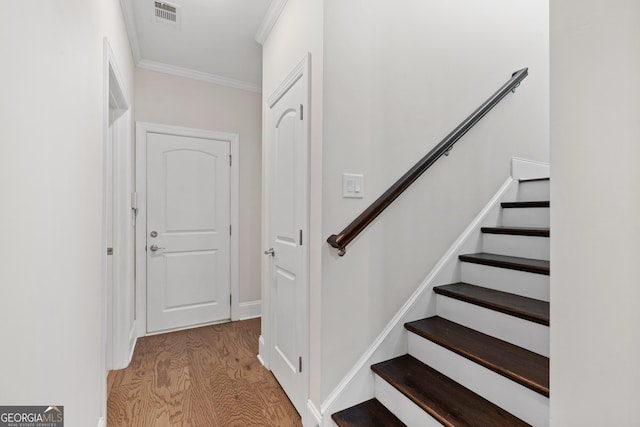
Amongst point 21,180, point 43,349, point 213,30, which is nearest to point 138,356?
point 43,349

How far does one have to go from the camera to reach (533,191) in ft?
7.24

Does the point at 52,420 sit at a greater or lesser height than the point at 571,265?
lesser

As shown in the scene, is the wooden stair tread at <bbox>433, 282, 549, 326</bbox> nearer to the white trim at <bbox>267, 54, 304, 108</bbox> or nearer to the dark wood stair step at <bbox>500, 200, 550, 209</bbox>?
the dark wood stair step at <bbox>500, 200, 550, 209</bbox>

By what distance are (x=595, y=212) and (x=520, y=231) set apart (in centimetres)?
132

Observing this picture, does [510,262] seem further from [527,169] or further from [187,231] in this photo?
[187,231]

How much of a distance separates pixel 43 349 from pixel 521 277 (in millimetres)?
2112

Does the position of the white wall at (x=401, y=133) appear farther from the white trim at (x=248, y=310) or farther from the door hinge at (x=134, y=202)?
the door hinge at (x=134, y=202)

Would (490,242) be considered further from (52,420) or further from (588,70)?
(52,420)

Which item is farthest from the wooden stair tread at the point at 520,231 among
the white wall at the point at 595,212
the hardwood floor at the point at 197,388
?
the hardwood floor at the point at 197,388

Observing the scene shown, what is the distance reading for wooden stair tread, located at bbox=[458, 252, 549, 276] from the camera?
5.04 ft

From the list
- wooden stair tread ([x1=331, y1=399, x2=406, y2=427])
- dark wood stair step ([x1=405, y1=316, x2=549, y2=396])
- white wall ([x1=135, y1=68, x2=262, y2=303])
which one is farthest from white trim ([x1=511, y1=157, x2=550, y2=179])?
white wall ([x1=135, y1=68, x2=262, y2=303])

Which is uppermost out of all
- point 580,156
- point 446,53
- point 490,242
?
point 446,53

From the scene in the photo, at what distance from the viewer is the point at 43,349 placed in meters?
0.83

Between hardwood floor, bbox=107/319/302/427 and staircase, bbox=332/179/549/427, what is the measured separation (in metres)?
0.59
